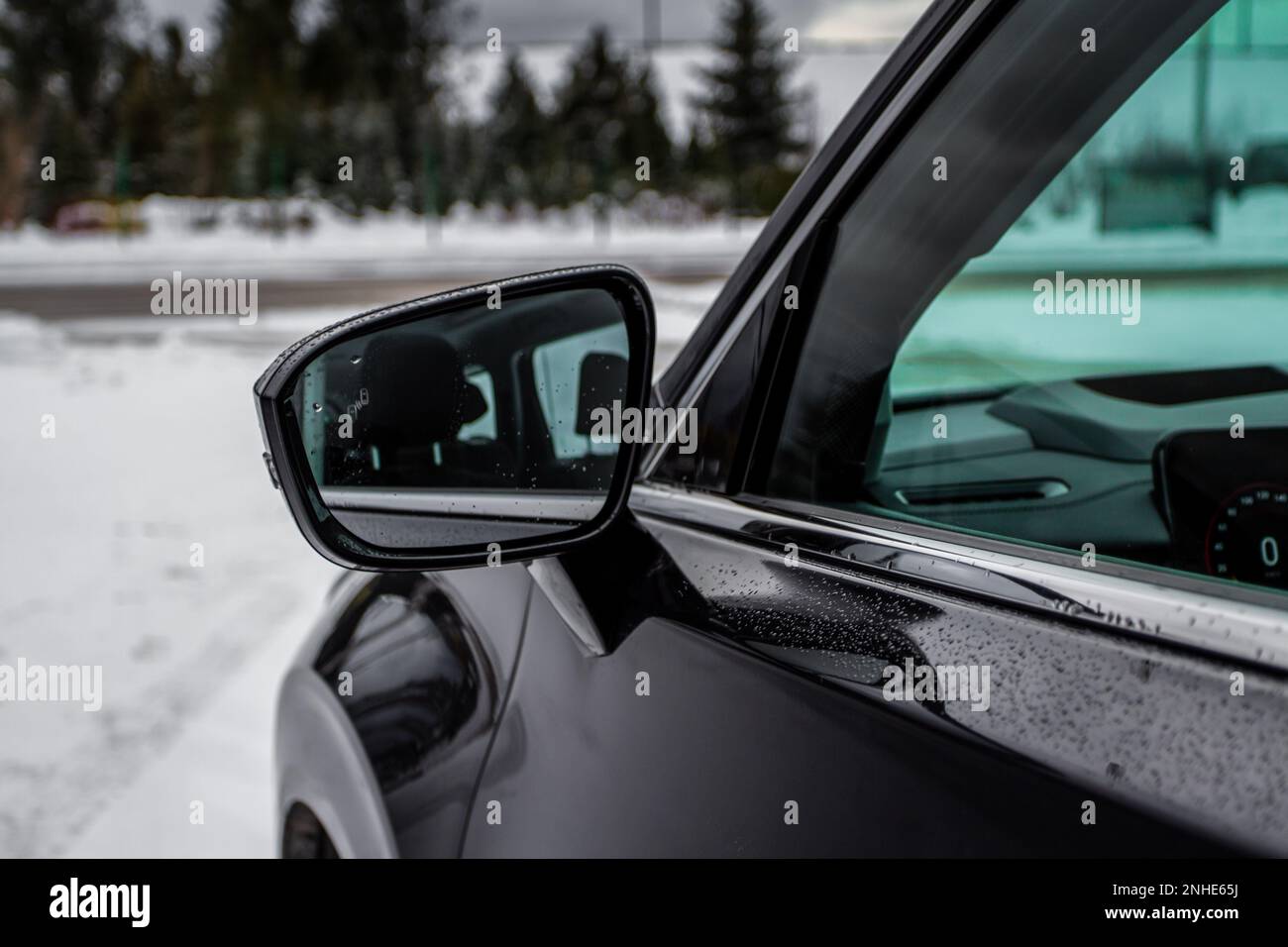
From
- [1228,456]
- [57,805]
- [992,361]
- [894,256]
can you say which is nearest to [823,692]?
[894,256]

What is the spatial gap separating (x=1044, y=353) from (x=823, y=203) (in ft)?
2.79

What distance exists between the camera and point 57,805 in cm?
309

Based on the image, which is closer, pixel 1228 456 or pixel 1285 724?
pixel 1285 724

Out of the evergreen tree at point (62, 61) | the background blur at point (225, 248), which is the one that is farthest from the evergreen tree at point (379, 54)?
the evergreen tree at point (62, 61)

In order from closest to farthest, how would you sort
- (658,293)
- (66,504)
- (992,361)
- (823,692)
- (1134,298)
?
(823,692), (1134,298), (992,361), (66,504), (658,293)

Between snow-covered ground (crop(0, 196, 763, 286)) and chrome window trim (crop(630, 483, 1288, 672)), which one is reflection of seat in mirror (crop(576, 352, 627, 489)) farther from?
snow-covered ground (crop(0, 196, 763, 286))

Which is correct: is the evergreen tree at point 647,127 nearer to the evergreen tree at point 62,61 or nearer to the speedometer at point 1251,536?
the evergreen tree at point 62,61

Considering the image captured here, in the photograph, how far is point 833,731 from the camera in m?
0.95

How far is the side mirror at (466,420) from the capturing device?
124 cm

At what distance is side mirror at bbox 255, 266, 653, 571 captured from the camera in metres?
1.24

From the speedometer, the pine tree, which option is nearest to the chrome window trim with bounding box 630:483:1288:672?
the speedometer
